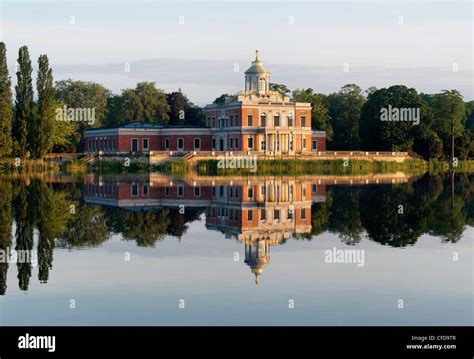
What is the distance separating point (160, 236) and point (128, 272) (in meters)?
5.81

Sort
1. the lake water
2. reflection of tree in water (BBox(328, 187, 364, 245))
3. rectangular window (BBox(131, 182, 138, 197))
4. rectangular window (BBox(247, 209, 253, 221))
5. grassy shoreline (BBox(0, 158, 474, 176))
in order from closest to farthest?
the lake water
reflection of tree in water (BBox(328, 187, 364, 245))
rectangular window (BBox(247, 209, 253, 221))
rectangular window (BBox(131, 182, 138, 197))
grassy shoreline (BBox(0, 158, 474, 176))

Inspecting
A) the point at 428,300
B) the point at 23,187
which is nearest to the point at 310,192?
the point at 23,187

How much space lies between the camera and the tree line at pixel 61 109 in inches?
2368

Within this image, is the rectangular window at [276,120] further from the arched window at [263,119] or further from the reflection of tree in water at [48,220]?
the reflection of tree in water at [48,220]

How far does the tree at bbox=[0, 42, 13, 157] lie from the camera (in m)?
58.6

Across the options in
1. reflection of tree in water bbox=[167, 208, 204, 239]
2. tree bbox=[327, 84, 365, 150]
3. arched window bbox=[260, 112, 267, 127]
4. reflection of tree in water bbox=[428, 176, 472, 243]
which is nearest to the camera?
reflection of tree in water bbox=[428, 176, 472, 243]

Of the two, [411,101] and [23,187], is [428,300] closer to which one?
[23,187]

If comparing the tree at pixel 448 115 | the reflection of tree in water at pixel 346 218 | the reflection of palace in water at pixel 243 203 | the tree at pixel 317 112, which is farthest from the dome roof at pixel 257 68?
the reflection of tree in water at pixel 346 218

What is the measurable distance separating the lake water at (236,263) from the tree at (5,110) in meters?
27.2

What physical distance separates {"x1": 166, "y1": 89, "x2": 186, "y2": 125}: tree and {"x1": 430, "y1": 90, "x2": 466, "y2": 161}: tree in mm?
28579

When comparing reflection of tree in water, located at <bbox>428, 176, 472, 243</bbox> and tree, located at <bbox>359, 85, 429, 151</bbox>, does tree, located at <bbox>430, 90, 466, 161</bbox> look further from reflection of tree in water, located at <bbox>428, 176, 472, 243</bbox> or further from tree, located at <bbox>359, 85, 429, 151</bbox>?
reflection of tree in water, located at <bbox>428, 176, 472, 243</bbox>

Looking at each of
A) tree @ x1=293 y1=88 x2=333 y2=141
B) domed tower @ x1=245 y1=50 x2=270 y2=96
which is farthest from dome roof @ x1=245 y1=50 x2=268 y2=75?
tree @ x1=293 y1=88 x2=333 y2=141
